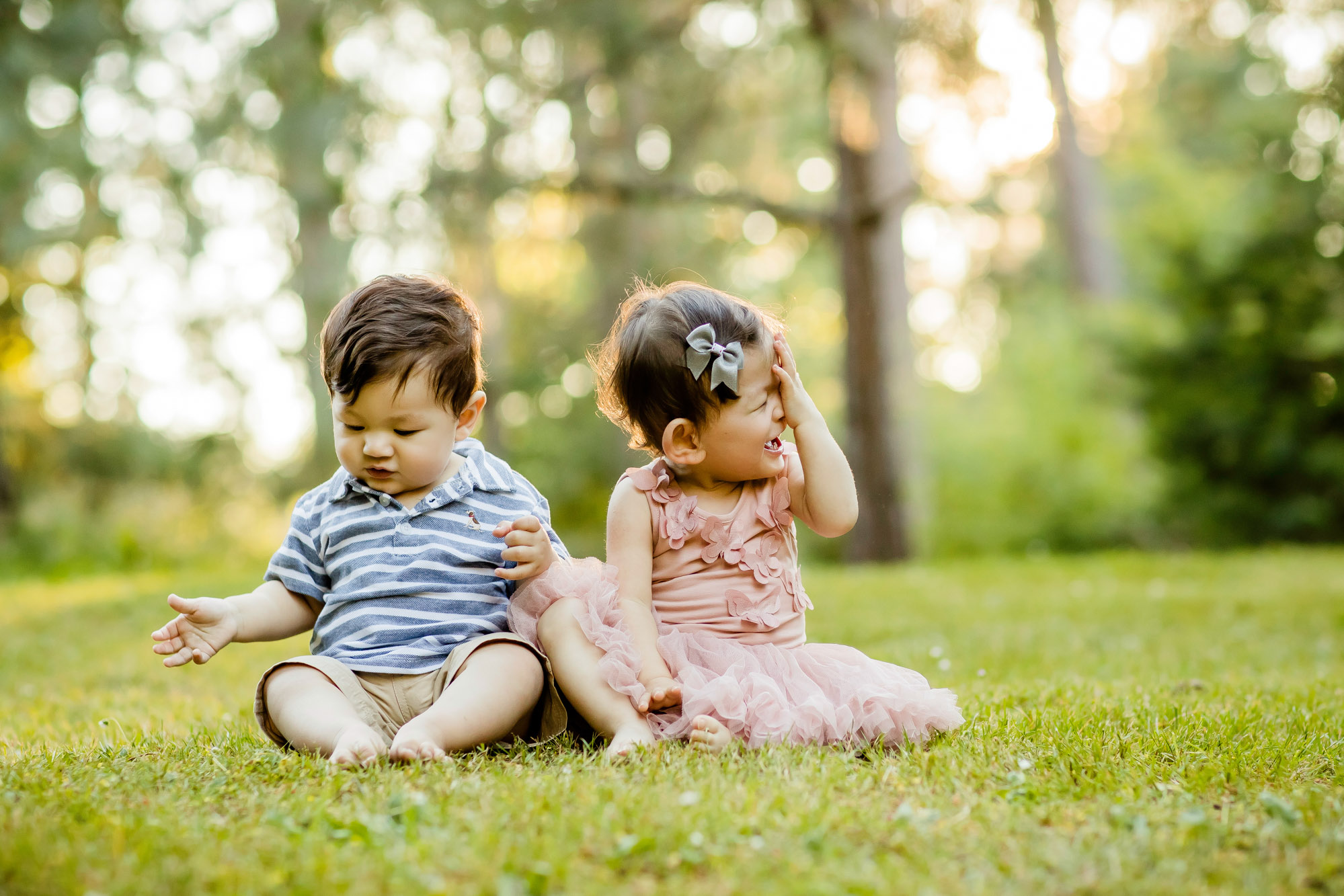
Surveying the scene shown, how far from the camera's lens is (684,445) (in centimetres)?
295

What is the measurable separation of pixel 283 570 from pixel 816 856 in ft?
5.84

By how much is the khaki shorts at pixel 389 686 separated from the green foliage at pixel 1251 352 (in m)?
11.0

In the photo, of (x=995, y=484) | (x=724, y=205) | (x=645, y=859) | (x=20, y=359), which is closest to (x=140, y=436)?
(x=20, y=359)

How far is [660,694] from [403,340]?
1.11 meters

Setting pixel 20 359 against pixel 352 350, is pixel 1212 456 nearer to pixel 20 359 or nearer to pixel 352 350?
pixel 352 350

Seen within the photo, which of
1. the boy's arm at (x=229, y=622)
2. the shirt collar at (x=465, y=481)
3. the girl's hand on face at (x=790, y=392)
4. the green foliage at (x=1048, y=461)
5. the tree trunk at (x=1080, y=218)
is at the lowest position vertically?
the green foliage at (x=1048, y=461)

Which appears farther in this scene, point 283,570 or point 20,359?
point 20,359

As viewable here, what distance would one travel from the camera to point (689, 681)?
2.79 metres

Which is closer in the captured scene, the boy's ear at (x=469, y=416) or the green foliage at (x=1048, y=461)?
the boy's ear at (x=469, y=416)

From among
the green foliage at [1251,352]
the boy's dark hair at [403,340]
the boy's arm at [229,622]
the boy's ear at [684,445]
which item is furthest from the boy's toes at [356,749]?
the green foliage at [1251,352]

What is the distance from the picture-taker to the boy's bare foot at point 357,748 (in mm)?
2455

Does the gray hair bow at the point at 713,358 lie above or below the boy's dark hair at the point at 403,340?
below

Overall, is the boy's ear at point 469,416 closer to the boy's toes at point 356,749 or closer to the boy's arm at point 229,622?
the boy's arm at point 229,622

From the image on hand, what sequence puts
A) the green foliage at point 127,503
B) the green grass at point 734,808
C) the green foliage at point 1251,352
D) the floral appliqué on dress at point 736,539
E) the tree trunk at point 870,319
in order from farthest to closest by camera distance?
the green foliage at point 1251,352 < the green foliage at point 127,503 < the tree trunk at point 870,319 < the floral appliqué on dress at point 736,539 < the green grass at point 734,808
